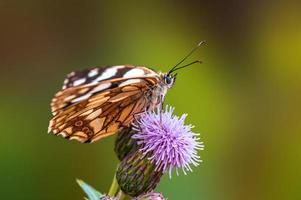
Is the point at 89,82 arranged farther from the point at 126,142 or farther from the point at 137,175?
the point at 137,175

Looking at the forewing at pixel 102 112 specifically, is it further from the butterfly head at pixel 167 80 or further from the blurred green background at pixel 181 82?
the blurred green background at pixel 181 82

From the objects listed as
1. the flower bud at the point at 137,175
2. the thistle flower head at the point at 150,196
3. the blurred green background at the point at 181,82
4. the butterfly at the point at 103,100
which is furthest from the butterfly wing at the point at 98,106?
the blurred green background at the point at 181,82

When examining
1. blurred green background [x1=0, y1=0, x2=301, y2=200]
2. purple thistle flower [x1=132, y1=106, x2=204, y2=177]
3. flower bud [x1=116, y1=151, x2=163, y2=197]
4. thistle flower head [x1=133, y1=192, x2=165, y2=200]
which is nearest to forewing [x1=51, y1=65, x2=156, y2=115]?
purple thistle flower [x1=132, y1=106, x2=204, y2=177]

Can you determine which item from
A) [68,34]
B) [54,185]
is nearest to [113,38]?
[68,34]

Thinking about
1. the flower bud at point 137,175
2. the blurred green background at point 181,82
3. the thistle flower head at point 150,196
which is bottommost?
the thistle flower head at point 150,196

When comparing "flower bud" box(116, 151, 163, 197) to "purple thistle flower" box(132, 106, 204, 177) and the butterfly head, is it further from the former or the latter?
the butterfly head

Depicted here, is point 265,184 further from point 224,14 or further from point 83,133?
point 83,133
